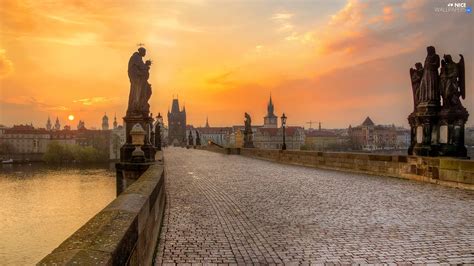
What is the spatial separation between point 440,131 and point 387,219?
857cm

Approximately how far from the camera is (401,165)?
1536 cm

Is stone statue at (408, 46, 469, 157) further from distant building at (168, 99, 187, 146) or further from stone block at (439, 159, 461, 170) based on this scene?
distant building at (168, 99, 187, 146)

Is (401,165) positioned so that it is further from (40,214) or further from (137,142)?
(40,214)

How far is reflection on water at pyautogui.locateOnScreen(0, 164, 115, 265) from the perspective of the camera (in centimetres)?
2377

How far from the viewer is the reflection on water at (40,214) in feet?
78.0

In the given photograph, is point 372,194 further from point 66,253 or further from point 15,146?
point 15,146

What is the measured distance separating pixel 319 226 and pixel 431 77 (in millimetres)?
10296

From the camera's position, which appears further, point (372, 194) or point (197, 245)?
point (372, 194)

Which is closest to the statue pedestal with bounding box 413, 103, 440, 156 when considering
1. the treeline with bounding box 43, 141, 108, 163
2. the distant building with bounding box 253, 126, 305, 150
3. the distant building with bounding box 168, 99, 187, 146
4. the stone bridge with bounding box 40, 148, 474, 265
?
the stone bridge with bounding box 40, 148, 474, 265

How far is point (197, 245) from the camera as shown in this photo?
5750mm

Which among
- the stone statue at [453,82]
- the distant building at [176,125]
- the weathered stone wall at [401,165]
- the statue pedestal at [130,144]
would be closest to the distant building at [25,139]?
the distant building at [176,125]

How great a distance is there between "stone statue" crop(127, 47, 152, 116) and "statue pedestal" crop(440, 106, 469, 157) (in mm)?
11385

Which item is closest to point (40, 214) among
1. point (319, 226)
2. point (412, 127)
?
point (412, 127)

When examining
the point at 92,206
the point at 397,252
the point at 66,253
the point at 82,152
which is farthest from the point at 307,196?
the point at 82,152
